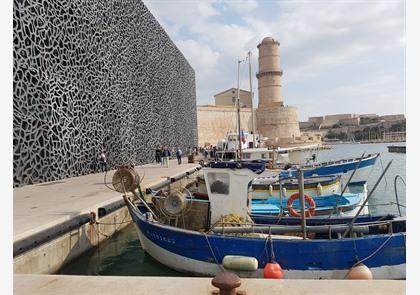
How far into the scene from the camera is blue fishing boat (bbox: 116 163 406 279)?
6.07 m

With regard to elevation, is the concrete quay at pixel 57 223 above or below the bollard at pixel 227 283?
below

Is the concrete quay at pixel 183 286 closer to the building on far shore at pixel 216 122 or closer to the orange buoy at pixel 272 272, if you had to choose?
the orange buoy at pixel 272 272

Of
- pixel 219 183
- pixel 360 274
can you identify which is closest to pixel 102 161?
pixel 219 183

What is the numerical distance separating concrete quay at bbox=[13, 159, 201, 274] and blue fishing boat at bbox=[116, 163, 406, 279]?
1476mm

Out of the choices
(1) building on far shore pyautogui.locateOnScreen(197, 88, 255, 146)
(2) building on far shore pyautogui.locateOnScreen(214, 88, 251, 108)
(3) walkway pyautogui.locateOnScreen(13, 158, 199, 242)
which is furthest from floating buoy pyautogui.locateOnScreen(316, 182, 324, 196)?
(2) building on far shore pyautogui.locateOnScreen(214, 88, 251, 108)

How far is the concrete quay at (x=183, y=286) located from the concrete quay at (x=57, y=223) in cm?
289

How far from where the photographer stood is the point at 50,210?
8516 mm

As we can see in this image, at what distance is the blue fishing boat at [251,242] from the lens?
6.07m

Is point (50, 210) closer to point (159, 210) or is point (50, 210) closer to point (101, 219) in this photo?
point (101, 219)

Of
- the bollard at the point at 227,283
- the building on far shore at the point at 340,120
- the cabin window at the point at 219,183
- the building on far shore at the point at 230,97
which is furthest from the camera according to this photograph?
Answer: the building on far shore at the point at 340,120

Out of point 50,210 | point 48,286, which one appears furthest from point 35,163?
point 48,286

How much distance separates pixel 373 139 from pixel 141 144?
393ft

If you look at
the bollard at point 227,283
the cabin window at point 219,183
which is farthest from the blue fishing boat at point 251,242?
the bollard at point 227,283

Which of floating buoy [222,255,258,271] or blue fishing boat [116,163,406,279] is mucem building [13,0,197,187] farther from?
floating buoy [222,255,258,271]
